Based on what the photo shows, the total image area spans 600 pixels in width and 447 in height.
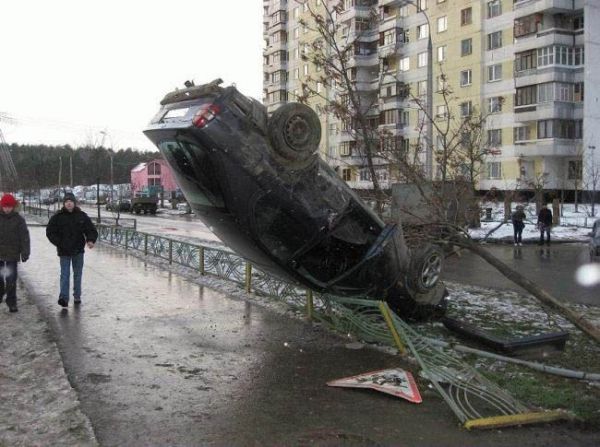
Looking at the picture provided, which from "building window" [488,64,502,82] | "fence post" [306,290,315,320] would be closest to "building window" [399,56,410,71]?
"building window" [488,64,502,82]

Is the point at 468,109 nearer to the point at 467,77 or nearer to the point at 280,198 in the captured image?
the point at 280,198

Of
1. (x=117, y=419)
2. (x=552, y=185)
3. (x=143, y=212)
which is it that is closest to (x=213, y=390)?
(x=117, y=419)

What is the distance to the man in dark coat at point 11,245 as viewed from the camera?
27.4 ft

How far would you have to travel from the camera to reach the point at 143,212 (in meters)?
55.7

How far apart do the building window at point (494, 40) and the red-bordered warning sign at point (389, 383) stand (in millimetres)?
44338

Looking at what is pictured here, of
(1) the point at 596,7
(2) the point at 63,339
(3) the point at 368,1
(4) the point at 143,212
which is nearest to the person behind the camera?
(2) the point at 63,339

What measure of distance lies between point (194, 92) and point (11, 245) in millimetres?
4097

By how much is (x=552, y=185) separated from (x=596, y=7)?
490 inches

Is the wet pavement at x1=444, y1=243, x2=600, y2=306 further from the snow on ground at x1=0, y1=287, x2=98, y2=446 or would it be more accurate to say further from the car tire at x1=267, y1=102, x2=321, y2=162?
the snow on ground at x1=0, y1=287, x2=98, y2=446

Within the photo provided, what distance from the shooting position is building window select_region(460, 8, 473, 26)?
46.4 metres

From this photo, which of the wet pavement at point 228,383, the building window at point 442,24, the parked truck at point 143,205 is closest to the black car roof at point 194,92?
the wet pavement at point 228,383

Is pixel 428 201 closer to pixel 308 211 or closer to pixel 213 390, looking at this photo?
pixel 308 211

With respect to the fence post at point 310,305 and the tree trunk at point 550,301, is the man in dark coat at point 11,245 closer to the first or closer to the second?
the fence post at point 310,305

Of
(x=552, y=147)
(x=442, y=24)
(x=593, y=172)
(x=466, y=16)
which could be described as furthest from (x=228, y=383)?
(x=442, y=24)
